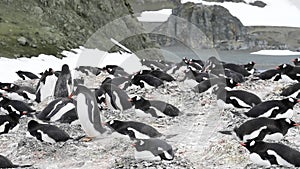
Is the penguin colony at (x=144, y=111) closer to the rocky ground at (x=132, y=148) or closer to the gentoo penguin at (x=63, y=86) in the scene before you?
the gentoo penguin at (x=63, y=86)

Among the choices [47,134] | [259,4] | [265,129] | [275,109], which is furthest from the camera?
[259,4]

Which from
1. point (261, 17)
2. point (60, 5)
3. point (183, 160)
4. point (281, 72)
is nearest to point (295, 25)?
point (261, 17)

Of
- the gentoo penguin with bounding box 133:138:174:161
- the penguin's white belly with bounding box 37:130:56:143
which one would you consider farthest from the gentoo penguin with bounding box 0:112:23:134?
the gentoo penguin with bounding box 133:138:174:161

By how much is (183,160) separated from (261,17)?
102 metres

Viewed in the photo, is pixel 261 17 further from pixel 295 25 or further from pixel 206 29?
pixel 206 29

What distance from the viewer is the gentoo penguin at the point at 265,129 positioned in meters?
7.95

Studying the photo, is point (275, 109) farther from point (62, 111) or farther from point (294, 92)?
point (62, 111)

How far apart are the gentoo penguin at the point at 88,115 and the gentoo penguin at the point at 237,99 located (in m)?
3.15

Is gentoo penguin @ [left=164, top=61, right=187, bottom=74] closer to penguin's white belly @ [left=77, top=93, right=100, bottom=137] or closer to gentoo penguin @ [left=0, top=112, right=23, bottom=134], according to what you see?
penguin's white belly @ [left=77, top=93, right=100, bottom=137]

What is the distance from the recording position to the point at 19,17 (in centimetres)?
2672

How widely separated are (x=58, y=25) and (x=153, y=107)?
64.3 ft

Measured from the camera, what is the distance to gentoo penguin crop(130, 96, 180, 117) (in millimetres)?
10039

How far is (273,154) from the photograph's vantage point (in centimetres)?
696

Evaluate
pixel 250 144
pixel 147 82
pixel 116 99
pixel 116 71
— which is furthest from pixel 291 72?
pixel 250 144
